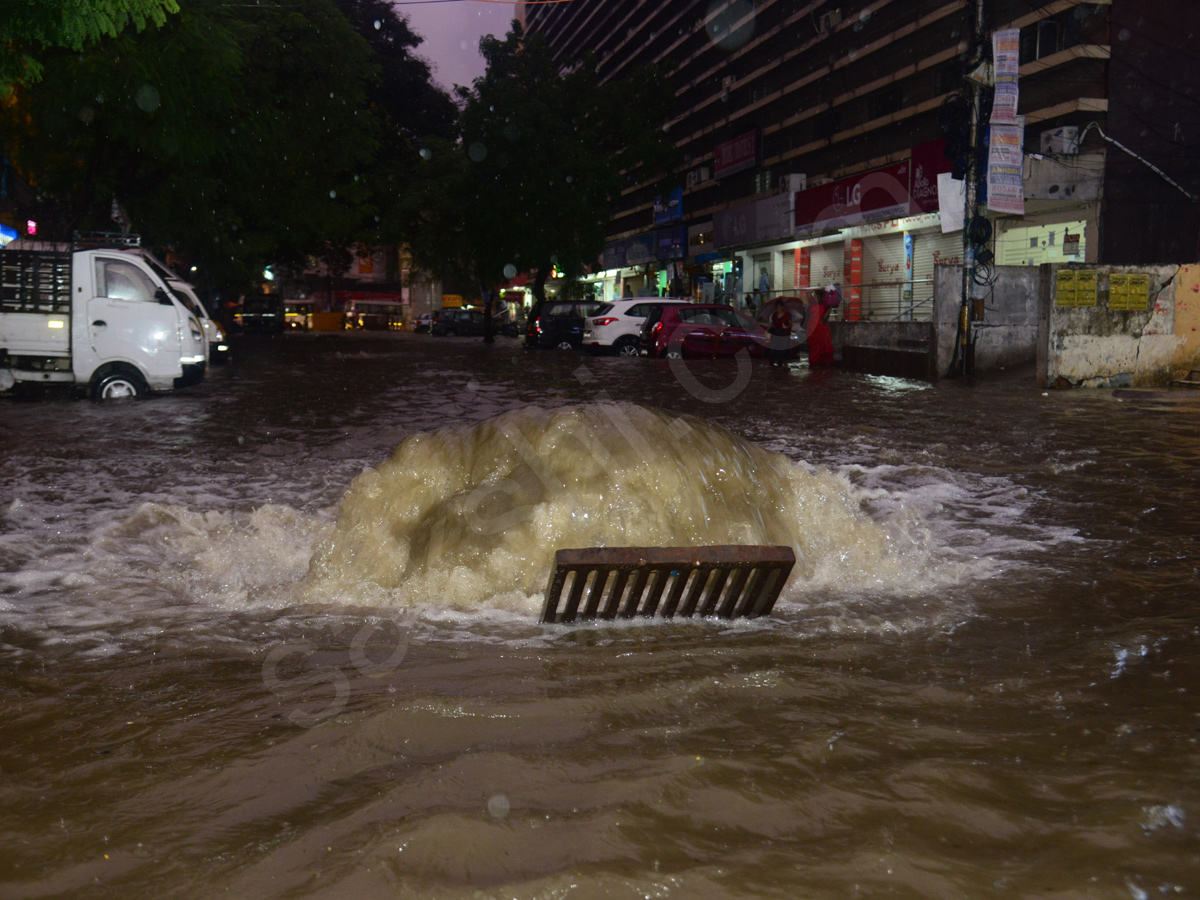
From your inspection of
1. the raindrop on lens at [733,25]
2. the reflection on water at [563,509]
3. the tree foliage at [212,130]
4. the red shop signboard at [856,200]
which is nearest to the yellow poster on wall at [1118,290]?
the reflection on water at [563,509]

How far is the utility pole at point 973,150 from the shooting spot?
17.0m

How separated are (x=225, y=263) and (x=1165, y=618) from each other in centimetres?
2852

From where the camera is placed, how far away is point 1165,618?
413 centimetres

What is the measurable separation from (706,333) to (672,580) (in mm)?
19782

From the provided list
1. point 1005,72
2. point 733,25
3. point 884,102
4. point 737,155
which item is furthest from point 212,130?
point 733,25

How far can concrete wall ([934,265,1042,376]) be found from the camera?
707 inches

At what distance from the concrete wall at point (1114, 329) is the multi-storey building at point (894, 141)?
322 centimetres

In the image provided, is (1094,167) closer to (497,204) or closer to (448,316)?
(497,204)

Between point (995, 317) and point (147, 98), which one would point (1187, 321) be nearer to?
point (995, 317)

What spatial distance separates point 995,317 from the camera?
18344 millimetres

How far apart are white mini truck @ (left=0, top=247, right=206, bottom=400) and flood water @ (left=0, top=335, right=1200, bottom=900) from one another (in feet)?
20.8

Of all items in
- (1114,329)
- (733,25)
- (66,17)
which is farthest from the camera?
(733,25)

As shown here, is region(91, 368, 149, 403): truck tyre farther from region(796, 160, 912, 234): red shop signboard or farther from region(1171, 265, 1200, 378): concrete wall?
region(796, 160, 912, 234): red shop signboard

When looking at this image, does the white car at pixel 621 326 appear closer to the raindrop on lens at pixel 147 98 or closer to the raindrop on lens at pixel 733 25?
the raindrop on lens at pixel 147 98
